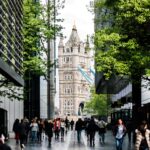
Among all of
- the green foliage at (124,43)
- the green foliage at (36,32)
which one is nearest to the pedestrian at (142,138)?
the green foliage at (124,43)

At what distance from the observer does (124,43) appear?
27094 millimetres

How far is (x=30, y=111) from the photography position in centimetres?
6525

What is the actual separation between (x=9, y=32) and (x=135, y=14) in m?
10.6

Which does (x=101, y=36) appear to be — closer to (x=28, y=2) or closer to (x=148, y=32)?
(x=148, y=32)

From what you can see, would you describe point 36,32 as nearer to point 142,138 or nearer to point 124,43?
point 124,43

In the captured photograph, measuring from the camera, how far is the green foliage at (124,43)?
2641 centimetres

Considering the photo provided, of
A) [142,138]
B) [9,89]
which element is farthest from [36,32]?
[142,138]

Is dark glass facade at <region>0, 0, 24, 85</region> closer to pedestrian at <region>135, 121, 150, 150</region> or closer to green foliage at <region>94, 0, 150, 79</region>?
pedestrian at <region>135, 121, 150, 150</region>

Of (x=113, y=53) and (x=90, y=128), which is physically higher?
(x=113, y=53)

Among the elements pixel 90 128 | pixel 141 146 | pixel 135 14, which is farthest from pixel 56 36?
pixel 141 146

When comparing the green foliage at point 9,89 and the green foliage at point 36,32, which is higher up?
the green foliage at point 36,32

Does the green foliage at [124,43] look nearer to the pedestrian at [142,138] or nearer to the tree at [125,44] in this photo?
the tree at [125,44]

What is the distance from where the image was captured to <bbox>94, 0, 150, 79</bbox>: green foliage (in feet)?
86.6

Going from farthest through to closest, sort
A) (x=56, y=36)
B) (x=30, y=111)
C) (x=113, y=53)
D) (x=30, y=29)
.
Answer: (x=30, y=111) → (x=56, y=36) → (x=30, y=29) → (x=113, y=53)
